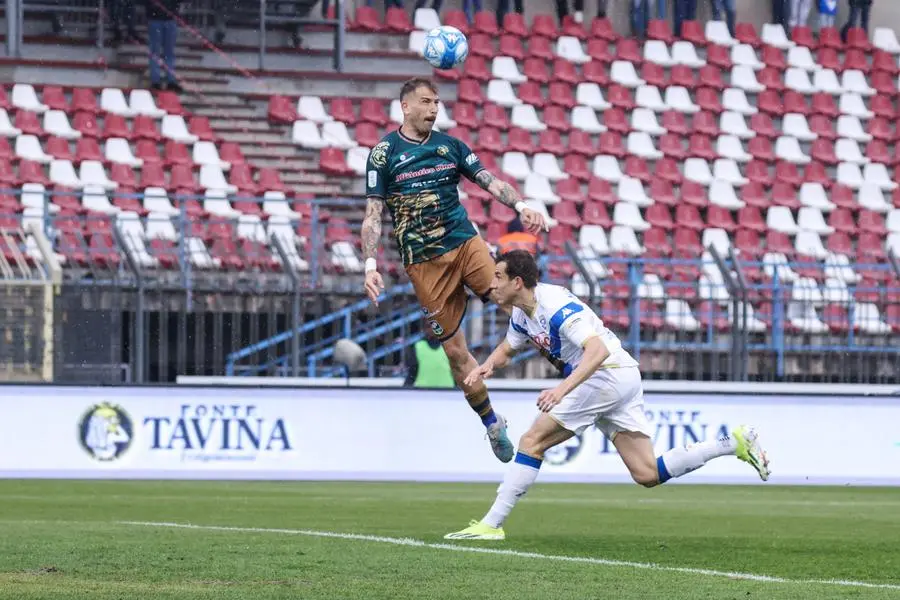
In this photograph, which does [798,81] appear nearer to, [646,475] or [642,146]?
[642,146]

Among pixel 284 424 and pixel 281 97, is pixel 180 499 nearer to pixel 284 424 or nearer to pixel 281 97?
pixel 284 424

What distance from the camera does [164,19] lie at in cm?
2592

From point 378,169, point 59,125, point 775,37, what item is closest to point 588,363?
point 378,169

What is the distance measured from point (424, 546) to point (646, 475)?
1.39m

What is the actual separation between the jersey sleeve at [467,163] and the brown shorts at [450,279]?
1.39ft

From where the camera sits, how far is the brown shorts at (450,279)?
10.7 metres

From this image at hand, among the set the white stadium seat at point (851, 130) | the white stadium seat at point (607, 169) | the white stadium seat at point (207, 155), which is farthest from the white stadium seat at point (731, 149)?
the white stadium seat at point (207, 155)

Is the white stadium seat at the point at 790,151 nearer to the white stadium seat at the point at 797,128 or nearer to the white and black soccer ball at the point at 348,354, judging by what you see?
the white stadium seat at the point at 797,128

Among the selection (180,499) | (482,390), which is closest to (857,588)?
(482,390)

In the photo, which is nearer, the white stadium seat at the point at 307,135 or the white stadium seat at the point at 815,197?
the white stadium seat at the point at 307,135

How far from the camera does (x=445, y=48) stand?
1091 cm

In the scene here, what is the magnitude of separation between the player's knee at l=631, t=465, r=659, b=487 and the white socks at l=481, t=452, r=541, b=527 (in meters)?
0.55

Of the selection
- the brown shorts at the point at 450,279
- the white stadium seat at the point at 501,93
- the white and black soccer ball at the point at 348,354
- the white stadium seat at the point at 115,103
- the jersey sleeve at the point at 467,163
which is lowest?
the white and black soccer ball at the point at 348,354

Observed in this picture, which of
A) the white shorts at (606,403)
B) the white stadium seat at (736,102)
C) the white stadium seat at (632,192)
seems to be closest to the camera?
the white shorts at (606,403)
